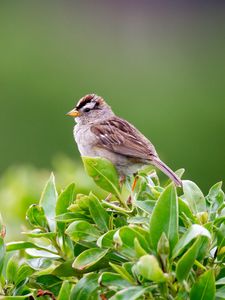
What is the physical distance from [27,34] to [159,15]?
3.29 meters

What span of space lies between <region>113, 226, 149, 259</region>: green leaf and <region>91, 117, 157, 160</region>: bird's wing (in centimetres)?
143

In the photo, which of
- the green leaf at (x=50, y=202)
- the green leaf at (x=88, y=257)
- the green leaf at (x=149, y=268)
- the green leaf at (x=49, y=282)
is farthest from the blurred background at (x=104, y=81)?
the green leaf at (x=149, y=268)

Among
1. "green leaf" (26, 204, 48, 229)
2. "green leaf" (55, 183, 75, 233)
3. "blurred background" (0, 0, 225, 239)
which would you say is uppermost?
"green leaf" (55, 183, 75, 233)

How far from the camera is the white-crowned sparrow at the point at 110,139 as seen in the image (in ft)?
10.2

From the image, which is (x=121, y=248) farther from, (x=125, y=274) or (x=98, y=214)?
(x=98, y=214)

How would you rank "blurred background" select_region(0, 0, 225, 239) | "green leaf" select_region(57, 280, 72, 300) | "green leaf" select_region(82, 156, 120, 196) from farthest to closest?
"blurred background" select_region(0, 0, 225, 239) → "green leaf" select_region(82, 156, 120, 196) → "green leaf" select_region(57, 280, 72, 300)

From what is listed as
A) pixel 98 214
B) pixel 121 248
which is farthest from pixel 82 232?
pixel 121 248

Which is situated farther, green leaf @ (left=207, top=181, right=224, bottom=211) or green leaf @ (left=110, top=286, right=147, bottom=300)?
green leaf @ (left=207, top=181, right=224, bottom=211)

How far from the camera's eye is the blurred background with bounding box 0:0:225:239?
6531 mm

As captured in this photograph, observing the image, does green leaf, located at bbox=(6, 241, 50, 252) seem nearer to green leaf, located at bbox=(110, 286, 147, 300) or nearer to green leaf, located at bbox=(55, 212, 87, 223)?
green leaf, located at bbox=(55, 212, 87, 223)

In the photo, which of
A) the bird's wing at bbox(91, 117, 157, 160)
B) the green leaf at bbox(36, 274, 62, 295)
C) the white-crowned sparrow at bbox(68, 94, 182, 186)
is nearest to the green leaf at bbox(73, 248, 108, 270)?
the green leaf at bbox(36, 274, 62, 295)

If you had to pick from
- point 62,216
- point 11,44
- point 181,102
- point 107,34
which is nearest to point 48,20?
point 107,34

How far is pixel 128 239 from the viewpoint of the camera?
1652mm

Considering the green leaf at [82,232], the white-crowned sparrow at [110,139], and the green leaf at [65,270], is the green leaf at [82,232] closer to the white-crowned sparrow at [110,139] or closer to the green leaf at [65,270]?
the green leaf at [65,270]
